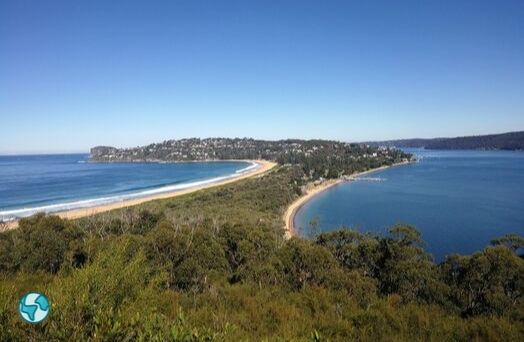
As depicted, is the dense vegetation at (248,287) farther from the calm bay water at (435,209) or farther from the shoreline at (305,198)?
the calm bay water at (435,209)

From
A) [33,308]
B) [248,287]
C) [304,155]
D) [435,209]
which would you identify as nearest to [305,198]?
[435,209]

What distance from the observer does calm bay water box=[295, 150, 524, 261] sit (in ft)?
124

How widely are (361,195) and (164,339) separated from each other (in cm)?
6268

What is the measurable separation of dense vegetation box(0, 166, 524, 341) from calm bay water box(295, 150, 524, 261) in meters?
18.3

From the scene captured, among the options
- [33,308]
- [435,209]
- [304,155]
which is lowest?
[435,209]

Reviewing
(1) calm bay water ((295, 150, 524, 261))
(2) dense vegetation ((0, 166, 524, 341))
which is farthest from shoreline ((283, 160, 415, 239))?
(2) dense vegetation ((0, 166, 524, 341))

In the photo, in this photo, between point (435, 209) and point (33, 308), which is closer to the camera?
point (33, 308)

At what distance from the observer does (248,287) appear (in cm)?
1015

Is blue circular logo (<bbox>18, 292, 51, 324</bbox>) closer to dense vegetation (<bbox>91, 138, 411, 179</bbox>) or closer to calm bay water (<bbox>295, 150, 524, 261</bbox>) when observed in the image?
calm bay water (<bbox>295, 150, 524, 261</bbox>)

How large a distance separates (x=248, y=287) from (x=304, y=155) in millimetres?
112205

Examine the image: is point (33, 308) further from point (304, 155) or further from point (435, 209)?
point (304, 155)

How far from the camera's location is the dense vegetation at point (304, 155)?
103500 mm

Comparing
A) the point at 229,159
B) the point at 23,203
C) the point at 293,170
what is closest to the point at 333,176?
the point at 293,170

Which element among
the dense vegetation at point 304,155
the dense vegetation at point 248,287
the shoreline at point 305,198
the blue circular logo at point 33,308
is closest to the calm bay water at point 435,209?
the shoreline at point 305,198
